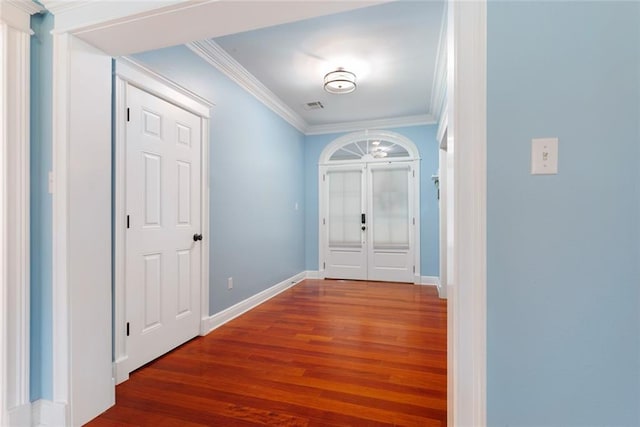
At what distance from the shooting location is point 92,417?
5.52 ft

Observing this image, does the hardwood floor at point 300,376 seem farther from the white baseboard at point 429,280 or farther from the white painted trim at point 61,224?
the white baseboard at point 429,280

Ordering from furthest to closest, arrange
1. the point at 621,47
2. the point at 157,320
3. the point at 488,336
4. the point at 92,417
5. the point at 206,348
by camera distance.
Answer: the point at 206,348, the point at 157,320, the point at 92,417, the point at 488,336, the point at 621,47

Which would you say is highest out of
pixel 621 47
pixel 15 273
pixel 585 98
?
pixel 621 47

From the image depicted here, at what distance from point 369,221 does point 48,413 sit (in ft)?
14.6

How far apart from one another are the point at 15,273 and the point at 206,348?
1.49 meters

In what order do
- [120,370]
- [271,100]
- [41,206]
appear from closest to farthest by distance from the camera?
[41,206], [120,370], [271,100]

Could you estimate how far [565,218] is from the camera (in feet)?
3.38

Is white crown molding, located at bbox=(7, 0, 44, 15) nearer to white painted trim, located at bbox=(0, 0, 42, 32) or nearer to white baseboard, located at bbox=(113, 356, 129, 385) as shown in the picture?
white painted trim, located at bbox=(0, 0, 42, 32)

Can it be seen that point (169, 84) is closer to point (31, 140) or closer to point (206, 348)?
point (31, 140)

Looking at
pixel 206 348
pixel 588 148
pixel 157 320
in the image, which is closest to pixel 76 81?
pixel 157 320

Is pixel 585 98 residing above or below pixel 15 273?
above

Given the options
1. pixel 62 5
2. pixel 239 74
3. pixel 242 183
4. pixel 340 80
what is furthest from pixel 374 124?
pixel 62 5

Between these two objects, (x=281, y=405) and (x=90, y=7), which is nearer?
(x=90, y=7)

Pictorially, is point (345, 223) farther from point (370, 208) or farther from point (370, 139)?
point (370, 139)
